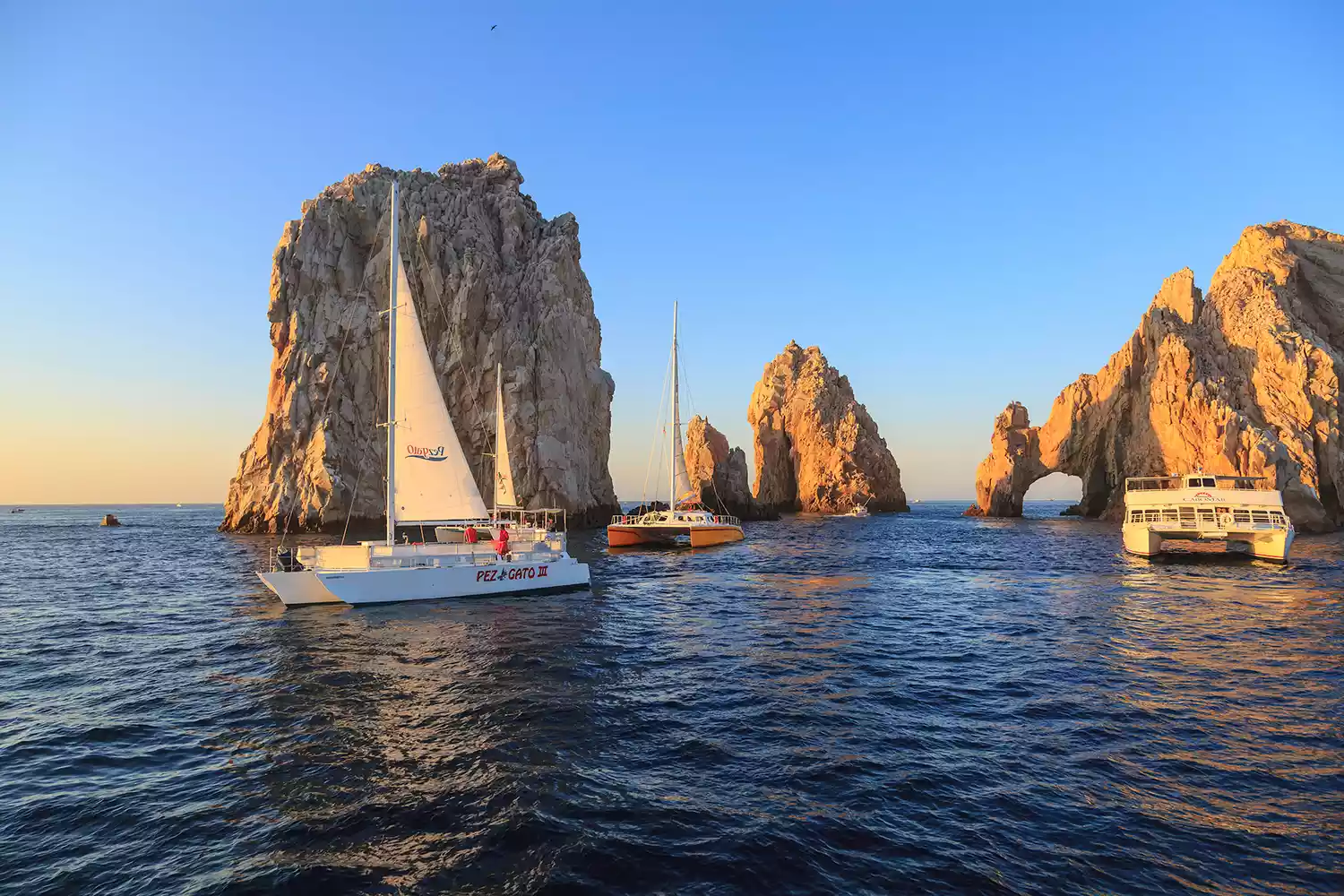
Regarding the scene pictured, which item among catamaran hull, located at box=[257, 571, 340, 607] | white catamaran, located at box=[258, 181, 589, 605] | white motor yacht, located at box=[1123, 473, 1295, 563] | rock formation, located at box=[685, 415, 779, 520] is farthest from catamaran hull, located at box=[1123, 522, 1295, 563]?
rock formation, located at box=[685, 415, 779, 520]

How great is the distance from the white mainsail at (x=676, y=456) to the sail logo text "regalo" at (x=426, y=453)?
28.4 meters

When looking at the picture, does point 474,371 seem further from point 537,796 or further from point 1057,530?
point 537,796

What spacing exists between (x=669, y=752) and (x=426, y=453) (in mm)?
16916

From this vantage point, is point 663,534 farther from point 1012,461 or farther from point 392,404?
point 1012,461

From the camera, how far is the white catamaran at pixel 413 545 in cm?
2166

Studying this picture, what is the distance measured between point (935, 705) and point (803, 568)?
24281 mm

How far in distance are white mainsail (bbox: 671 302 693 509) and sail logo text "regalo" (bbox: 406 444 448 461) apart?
93.1 feet

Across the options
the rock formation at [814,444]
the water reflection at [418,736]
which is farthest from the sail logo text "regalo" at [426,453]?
the rock formation at [814,444]

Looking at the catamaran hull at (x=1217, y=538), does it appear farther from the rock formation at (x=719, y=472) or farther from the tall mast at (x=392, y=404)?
the rock formation at (x=719, y=472)

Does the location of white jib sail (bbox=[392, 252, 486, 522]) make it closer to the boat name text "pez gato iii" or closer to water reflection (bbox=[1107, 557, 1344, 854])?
the boat name text "pez gato iii"

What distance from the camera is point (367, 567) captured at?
21.9 metres

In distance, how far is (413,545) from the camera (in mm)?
23547

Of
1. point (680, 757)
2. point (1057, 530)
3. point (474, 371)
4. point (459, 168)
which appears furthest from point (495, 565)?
point (459, 168)

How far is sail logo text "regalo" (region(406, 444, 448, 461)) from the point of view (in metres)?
23.5
